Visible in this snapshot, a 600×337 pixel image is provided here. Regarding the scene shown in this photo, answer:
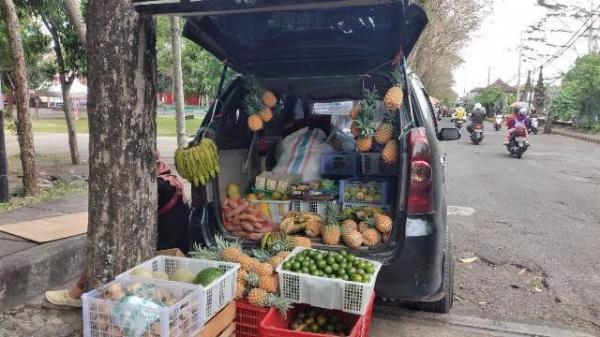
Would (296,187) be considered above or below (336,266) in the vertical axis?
above

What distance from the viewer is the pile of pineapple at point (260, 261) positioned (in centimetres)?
310

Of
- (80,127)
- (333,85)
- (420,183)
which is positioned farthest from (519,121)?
(80,127)

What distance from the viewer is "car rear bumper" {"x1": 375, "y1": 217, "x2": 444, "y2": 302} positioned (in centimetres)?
316

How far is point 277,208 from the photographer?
409 cm

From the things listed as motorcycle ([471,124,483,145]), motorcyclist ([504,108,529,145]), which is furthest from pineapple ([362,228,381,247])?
motorcycle ([471,124,483,145])

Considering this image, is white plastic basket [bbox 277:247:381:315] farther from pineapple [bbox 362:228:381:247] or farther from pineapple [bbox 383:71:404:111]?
pineapple [bbox 383:71:404:111]

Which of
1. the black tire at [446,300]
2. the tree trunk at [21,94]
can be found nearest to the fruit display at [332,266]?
the black tire at [446,300]

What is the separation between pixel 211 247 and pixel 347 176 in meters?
1.47

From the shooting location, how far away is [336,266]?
3.08 m

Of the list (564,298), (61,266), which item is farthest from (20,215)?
(564,298)

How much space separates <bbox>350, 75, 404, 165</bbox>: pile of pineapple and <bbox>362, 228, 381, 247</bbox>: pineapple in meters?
0.56

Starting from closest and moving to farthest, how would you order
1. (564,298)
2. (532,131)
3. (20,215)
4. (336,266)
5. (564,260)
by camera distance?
(336,266)
(564,298)
(564,260)
(20,215)
(532,131)

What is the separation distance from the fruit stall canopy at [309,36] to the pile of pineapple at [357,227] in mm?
Result: 1147

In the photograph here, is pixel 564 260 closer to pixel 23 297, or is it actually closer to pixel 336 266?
pixel 336 266
